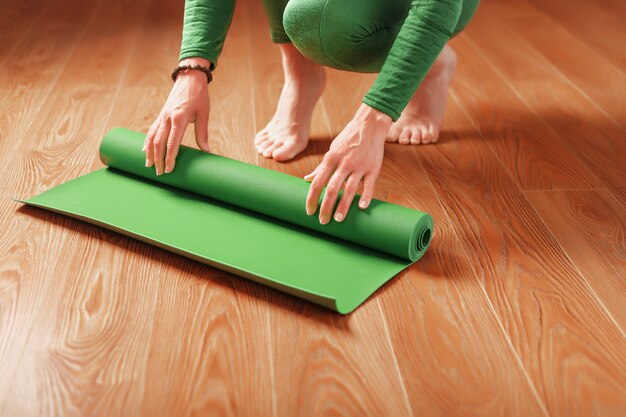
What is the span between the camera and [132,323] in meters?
1.26

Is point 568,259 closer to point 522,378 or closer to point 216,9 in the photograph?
point 522,378

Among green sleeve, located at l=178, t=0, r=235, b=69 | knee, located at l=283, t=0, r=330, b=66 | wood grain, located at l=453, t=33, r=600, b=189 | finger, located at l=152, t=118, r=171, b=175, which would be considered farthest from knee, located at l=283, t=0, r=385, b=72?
wood grain, located at l=453, t=33, r=600, b=189

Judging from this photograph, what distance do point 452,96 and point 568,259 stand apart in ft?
3.35

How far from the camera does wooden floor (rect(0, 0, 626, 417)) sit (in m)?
1.11

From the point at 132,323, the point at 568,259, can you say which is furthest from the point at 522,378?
the point at 132,323

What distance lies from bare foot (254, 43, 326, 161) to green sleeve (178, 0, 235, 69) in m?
0.29

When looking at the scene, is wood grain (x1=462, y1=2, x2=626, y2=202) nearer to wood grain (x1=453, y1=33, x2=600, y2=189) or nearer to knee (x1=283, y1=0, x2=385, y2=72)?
wood grain (x1=453, y1=33, x2=600, y2=189)

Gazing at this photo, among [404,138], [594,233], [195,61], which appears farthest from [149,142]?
[594,233]

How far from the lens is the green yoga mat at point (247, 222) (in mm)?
1367

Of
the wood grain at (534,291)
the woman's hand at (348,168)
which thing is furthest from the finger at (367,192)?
the wood grain at (534,291)

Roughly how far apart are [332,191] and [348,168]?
2.2 inches

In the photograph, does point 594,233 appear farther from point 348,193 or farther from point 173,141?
point 173,141

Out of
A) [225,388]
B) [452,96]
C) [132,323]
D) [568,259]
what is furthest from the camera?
[452,96]

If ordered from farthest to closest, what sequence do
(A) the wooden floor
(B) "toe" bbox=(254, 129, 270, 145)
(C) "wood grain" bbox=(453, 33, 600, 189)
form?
(B) "toe" bbox=(254, 129, 270, 145), (C) "wood grain" bbox=(453, 33, 600, 189), (A) the wooden floor
